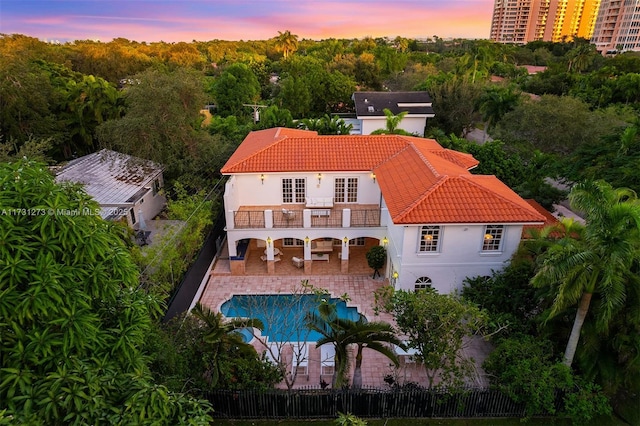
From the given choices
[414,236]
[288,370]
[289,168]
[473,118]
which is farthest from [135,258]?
[473,118]

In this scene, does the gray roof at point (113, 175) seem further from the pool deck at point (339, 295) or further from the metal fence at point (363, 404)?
the metal fence at point (363, 404)

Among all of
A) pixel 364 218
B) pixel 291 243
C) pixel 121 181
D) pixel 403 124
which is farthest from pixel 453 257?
pixel 403 124

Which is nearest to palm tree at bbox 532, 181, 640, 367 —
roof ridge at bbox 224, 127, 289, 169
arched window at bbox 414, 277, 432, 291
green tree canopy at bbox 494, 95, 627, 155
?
arched window at bbox 414, 277, 432, 291

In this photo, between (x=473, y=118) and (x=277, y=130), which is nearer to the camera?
(x=277, y=130)

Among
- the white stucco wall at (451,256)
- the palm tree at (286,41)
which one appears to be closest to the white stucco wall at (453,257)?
the white stucco wall at (451,256)

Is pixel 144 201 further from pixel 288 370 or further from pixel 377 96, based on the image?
pixel 377 96

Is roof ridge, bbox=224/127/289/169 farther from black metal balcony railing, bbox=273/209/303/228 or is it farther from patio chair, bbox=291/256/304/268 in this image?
patio chair, bbox=291/256/304/268
